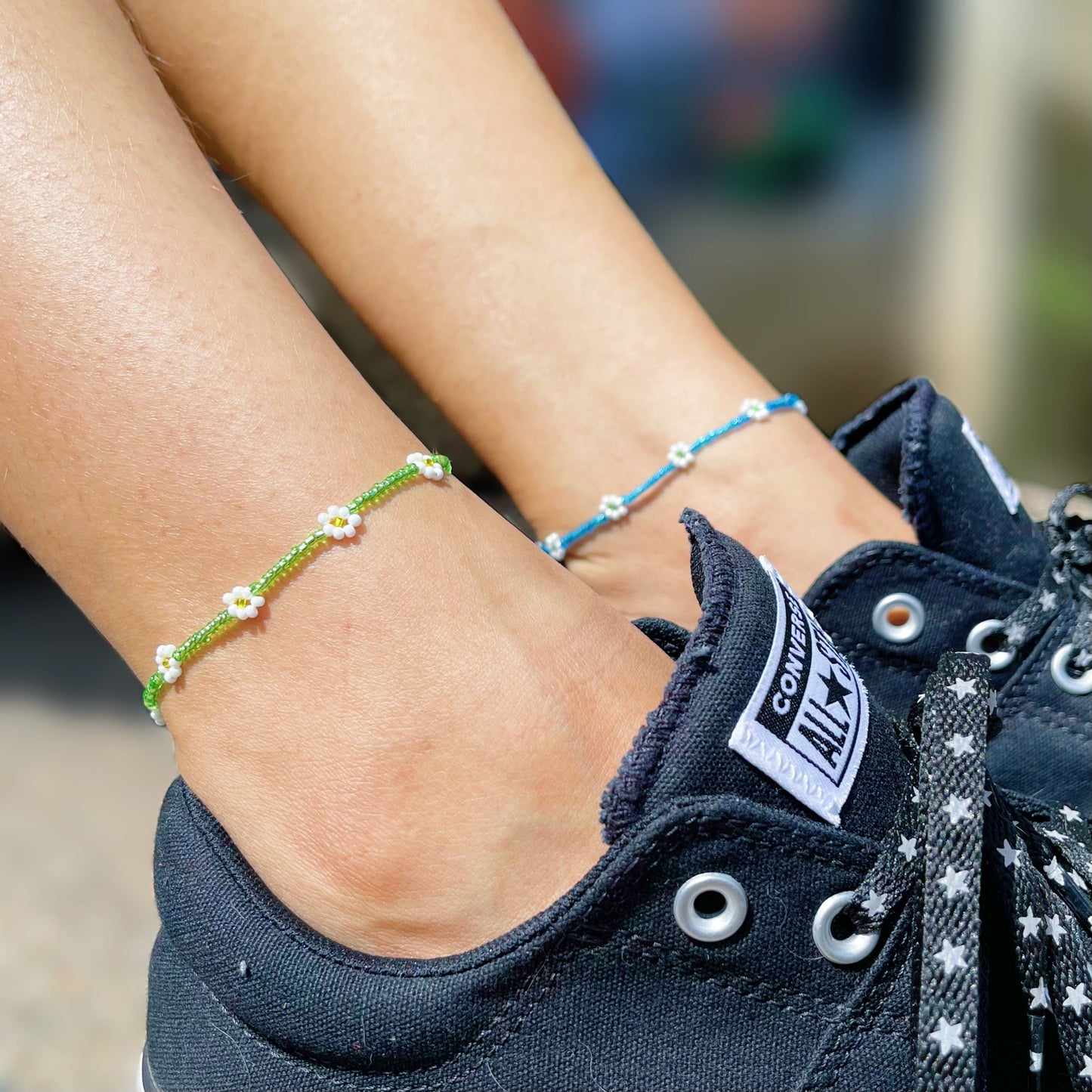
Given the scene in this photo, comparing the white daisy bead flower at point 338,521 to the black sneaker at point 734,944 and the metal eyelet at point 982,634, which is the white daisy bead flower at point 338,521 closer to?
the black sneaker at point 734,944

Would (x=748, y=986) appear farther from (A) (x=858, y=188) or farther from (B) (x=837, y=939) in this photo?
(A) (x=858, y=188)

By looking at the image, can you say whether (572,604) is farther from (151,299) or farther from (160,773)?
(160,773)

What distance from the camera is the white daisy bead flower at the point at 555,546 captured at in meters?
0.90

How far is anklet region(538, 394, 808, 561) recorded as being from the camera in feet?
2.86

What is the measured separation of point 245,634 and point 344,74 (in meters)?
0.48

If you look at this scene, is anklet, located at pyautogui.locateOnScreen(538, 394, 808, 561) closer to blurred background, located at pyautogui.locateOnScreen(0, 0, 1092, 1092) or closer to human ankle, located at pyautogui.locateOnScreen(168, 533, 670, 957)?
human ankle, located at pyautogui.locateOnScreen(168, 533, 670, 957)

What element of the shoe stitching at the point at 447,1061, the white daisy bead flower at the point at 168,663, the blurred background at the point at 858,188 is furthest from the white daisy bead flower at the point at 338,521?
the blurred background at the point at 858,188

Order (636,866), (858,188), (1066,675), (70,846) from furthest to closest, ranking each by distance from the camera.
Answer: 1. (858,188)
2. (70,846)
3. (1066,675)
4. (636,866)

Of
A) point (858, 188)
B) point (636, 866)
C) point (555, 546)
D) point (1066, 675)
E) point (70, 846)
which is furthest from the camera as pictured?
point (858, 188)

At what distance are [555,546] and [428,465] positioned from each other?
327mm

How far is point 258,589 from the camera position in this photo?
55cm

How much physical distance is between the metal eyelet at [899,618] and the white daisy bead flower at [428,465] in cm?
36

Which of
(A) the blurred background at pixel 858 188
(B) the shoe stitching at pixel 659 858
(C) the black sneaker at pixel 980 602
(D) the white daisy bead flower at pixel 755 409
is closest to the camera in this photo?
(B) the shoe stitching at pixel 659 858

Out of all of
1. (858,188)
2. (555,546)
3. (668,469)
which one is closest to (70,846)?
(555,546)
